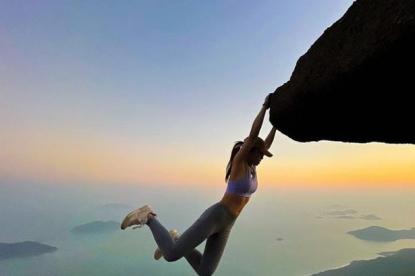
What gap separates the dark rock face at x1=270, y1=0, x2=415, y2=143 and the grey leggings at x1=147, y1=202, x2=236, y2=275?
1.71 m

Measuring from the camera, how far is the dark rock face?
352 centimetres

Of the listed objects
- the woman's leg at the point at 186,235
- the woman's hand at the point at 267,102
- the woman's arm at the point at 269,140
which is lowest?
the woman's leg at the point at 186,235

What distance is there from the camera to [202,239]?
5.79 meters

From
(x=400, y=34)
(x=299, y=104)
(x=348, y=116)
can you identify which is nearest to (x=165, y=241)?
(x=299, y=104)

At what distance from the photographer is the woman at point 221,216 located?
572 cm

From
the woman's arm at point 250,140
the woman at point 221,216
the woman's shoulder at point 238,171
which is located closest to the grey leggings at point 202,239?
the woman at point 221,216

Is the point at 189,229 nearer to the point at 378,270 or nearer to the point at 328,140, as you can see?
the point at 328,140

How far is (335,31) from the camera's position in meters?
4.33

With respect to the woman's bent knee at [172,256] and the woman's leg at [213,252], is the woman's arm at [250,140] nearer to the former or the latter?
the woman's leg at [213,252]

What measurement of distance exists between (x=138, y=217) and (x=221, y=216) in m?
1.50

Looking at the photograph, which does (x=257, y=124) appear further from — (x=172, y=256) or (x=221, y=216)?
(x=172, y=256)

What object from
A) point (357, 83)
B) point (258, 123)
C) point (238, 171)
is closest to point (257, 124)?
point (258, 123)

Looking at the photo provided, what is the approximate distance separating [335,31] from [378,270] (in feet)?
738

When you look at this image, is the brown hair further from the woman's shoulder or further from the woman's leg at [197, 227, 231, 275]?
the woman's leg at [197, 227, 231, 275]
